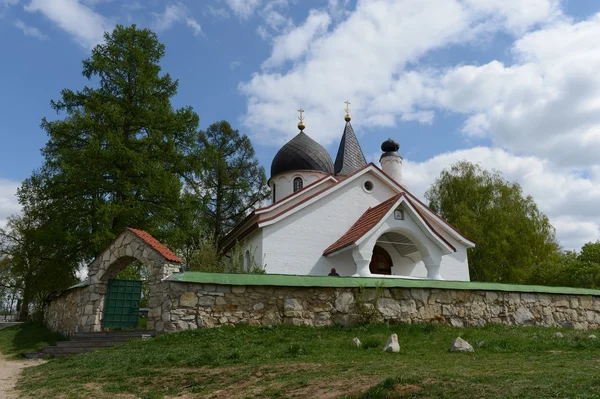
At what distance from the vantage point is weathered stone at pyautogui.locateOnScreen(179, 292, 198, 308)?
9.95 m

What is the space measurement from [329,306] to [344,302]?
337mm

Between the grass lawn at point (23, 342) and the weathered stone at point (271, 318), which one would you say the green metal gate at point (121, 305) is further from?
the weathered stone at point (271, 318)

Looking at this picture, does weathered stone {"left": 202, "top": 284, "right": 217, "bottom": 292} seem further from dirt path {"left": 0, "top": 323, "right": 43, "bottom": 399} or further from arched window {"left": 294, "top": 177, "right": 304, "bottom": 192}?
arched window {"left": 294, "top": 177, "right": 304, "bottom": 192}

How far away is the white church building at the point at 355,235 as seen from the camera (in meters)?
16.5

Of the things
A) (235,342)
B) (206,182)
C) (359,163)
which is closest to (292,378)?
(235,342)

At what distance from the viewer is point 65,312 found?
14383 mm

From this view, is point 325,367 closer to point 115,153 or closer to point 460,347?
point 460,347

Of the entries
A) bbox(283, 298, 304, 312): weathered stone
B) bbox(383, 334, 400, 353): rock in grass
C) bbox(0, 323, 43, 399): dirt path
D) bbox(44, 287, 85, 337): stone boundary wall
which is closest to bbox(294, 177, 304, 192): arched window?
bbox(44, 287, 85, 337): stone boundary wall

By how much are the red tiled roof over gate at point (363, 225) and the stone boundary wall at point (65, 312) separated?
25.3 ft

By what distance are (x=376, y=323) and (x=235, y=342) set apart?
10.2 feet

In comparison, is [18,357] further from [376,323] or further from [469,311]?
[469,311]

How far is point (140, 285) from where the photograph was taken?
503 inches

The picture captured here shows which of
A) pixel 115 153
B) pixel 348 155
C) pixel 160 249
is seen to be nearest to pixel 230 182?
pixel 348 155

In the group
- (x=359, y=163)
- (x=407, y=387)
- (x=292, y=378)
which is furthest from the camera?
(x=359, y=163)
